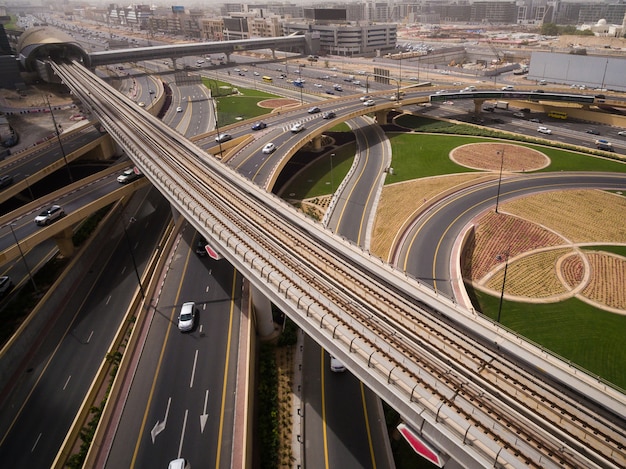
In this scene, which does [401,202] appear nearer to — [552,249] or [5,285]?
[552,249]

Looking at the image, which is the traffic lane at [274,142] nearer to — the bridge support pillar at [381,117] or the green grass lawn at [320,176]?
the green grass lawn at [320,176]

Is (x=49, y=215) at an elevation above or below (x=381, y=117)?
below

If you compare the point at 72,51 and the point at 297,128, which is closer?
the point at 297,128

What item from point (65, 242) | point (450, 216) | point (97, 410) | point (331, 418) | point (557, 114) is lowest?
point (331, 418)

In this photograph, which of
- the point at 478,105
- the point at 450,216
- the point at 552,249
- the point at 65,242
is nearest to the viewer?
the point at 552,249

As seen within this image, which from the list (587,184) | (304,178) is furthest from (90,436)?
(587,184)

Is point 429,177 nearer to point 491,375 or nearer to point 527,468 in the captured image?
point 491,375

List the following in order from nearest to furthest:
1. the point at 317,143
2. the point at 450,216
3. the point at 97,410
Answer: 1. the point at 97,410
2. the point at 450,216
3. the point at 317,143

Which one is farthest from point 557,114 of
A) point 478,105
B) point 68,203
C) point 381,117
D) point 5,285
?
point 5,285
